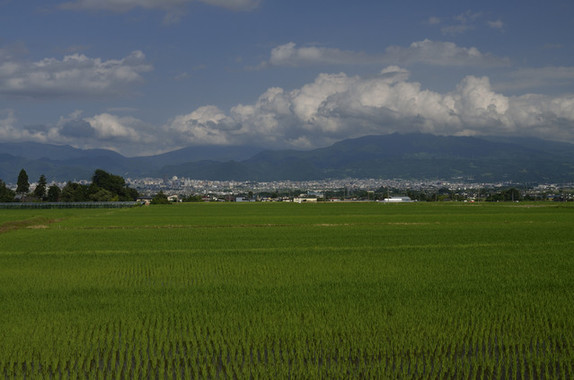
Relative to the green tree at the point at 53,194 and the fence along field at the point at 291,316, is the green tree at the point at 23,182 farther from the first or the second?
the fence along field at the point at 291,316

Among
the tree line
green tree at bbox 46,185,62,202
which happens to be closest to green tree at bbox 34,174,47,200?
the tree line

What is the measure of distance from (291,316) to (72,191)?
10660cm

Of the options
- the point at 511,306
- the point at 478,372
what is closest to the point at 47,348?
the point at 478,372

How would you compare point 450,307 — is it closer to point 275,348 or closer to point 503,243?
point 275,348

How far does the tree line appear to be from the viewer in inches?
4220

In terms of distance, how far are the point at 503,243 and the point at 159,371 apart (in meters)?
19.6

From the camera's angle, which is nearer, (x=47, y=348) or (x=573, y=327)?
(x=47, y=348)

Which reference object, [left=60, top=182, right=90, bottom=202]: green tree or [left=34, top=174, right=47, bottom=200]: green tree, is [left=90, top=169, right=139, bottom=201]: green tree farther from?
[left=34, top=174, right=47, bottom=200]: green tree

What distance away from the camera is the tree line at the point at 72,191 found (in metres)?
A: 107

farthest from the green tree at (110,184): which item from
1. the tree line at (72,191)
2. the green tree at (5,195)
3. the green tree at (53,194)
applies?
the green tree at (5,195)

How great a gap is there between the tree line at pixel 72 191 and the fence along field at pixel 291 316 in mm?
92469

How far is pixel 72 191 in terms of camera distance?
108938 mm

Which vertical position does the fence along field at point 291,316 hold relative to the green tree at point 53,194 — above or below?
below

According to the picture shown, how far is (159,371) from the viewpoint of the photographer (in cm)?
805
